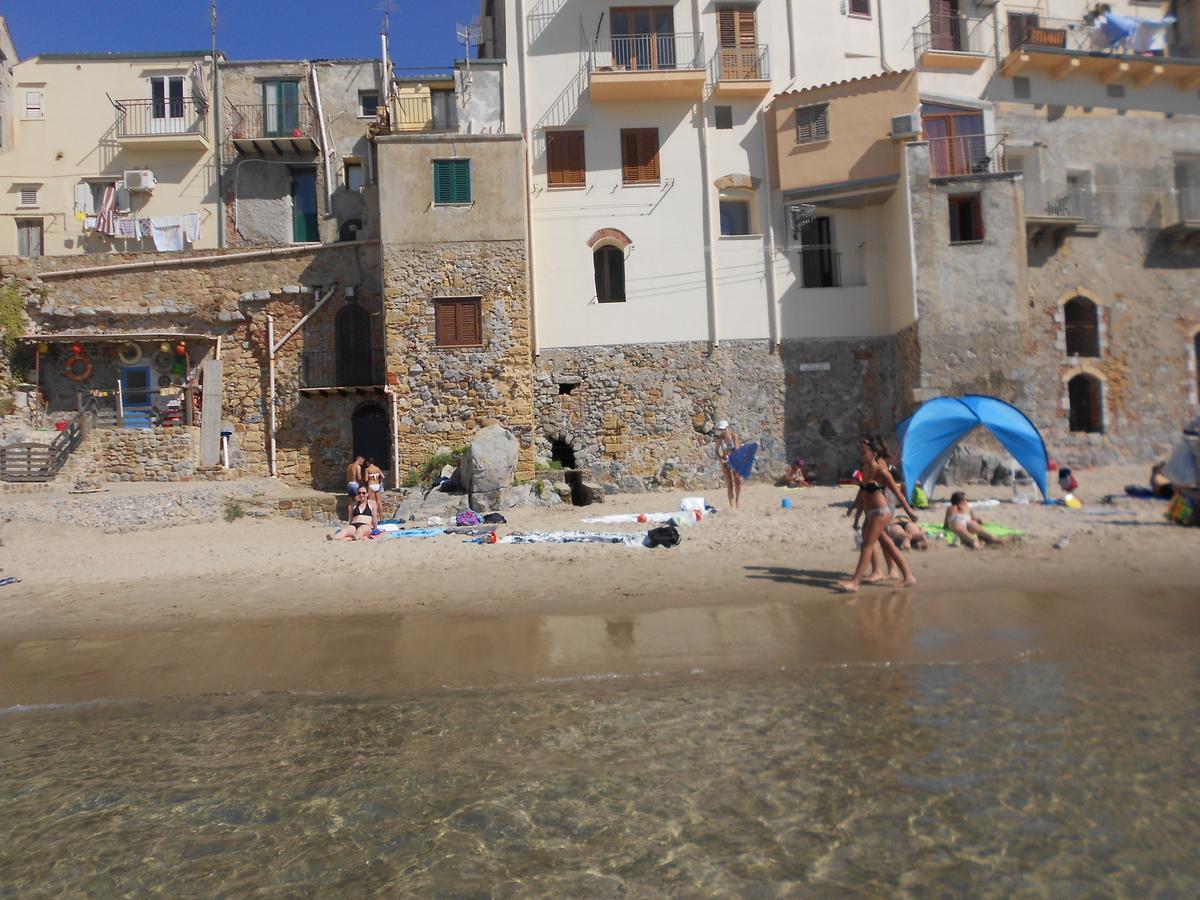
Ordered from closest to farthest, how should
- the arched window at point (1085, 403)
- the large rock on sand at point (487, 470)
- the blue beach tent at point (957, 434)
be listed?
1. the blue beach tent at point (957, 434)
2. the large rock on sand at point (487, 470)
3. the arched window at point (1085, 403)

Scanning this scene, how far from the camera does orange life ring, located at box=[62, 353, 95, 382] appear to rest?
19125 millimetres

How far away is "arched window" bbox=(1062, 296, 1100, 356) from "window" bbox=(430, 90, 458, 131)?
1576 cm

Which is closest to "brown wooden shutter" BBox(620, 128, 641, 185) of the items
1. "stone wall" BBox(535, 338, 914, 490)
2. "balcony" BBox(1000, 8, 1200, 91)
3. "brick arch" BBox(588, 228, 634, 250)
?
"brick arch" BBox(588, 228, 634, 250)

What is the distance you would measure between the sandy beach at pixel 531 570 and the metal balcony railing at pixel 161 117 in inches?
566

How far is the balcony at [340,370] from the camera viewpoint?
19094mm

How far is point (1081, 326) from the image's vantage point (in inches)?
743

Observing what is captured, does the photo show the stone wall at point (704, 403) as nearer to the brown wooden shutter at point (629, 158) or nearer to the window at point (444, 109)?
the brown wooden shutter at point (629, 158)

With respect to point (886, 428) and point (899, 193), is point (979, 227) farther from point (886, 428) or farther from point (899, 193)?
point (886, 428)

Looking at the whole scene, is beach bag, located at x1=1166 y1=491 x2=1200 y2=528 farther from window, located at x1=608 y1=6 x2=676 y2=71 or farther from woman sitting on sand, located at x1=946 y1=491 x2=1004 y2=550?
window, located at x1=608 y1=6 x2=676 y2=71

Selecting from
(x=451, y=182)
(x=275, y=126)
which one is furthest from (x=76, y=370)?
(x=451, y=182)

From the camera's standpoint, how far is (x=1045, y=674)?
5.52m

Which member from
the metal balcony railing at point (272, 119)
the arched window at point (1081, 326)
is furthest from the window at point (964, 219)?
the metal balcony railing at point (272, 119)

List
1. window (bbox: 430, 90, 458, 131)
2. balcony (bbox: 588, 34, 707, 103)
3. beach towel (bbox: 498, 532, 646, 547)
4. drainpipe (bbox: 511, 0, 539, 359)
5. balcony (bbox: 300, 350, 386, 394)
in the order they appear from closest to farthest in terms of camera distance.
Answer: beach towel (bbox: 498, 532, 646, 547) < balcony (bbox: 588, 34, 707, 103) < drainpipe (bbox: 511, 0, 539, 359) < window (bbox: 430, 90, 458, 131) < balcony (bbox: 300, 350, 386, 394)

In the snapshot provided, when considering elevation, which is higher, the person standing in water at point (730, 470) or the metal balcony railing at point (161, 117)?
the metal balcony railing at point (161, 117)
